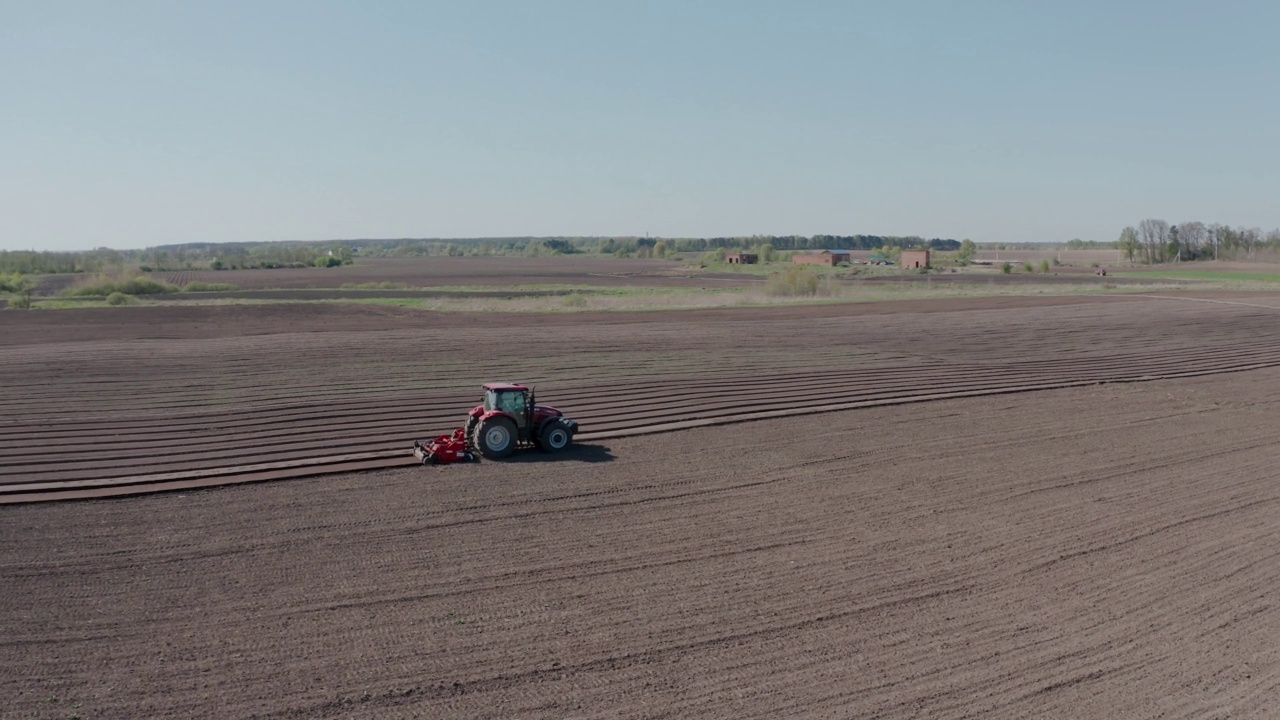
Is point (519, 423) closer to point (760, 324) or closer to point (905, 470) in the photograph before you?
point (905, 470)

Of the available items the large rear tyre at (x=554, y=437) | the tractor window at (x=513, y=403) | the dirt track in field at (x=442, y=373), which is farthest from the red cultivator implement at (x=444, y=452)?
the large rear tyre at (x=554, y=437)

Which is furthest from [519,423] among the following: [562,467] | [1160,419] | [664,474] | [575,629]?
[1160,419]

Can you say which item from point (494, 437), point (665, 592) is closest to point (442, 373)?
point (494, 437)

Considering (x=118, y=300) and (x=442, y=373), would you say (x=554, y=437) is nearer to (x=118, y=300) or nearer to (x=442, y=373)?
(x=442, y=373)

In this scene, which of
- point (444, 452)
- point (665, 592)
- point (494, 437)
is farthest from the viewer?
point (494, 437)

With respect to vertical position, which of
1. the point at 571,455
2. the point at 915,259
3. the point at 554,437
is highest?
the point at 915,259

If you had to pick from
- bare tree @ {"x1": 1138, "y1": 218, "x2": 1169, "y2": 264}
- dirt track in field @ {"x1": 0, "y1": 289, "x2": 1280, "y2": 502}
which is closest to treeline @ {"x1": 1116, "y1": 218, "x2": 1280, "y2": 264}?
bare tree @ {"x1": 1138, "y1": 218, "x2": 1169, "y2": 264}

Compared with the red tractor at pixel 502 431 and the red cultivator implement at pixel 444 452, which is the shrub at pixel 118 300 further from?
the red cultivator implement at pixel 444 452
